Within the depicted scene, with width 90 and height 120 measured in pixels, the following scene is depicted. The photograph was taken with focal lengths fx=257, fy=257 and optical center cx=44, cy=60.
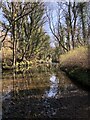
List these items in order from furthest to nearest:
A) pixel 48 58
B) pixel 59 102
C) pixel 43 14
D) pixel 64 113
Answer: pixel 48 58
pixel 43 14
pixel 59 102
pixel 64 113

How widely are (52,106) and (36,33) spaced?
12670mm

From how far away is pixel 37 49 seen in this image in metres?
17.2

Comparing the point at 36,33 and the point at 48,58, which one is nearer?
the point at 36,33

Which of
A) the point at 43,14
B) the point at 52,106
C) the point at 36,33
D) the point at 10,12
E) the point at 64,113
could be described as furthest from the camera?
the point at 36,33

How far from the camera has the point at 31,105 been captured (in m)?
4.23

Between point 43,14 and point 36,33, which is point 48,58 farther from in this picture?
point 43,14

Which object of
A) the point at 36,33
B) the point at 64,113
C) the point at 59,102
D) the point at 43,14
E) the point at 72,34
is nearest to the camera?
the point at 64,113

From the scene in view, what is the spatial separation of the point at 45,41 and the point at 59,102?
13699 mm

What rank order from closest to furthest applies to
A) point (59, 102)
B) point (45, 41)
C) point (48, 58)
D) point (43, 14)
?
1. point (59, 102)
2. point (43, 14)
3. point (45, 41)
4. point (48, 58)

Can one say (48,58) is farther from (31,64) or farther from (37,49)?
(31,64)

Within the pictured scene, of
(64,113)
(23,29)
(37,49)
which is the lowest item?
(64,113)

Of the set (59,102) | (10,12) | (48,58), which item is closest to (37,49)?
(48,58)

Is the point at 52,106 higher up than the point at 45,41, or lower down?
lower down

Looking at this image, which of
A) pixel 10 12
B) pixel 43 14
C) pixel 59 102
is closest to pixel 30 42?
pixel 43 14
